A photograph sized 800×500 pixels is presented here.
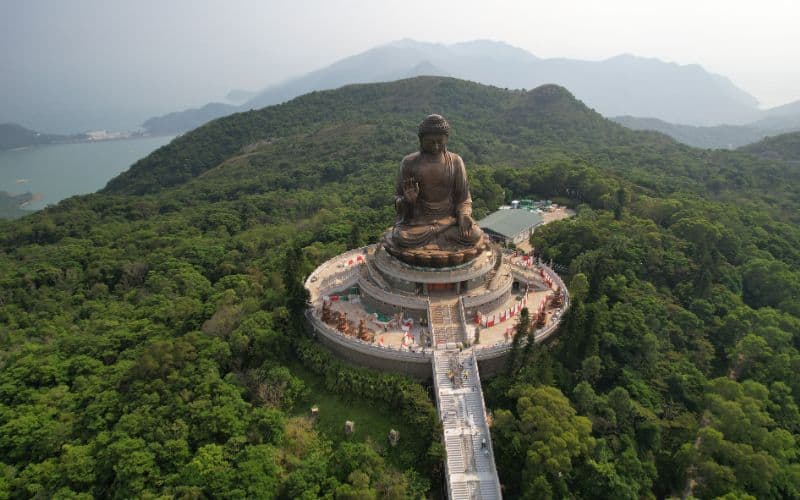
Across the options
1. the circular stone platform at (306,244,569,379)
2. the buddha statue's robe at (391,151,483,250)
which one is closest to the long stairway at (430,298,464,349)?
the circular stone platform at (306,244,569,379)

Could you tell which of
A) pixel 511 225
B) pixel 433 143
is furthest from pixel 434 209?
pixel 511 225

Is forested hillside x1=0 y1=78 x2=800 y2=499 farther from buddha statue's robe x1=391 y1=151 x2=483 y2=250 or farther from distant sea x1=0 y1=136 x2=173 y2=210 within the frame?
distant sea x1=0 y1=136 x2=173 y2=210

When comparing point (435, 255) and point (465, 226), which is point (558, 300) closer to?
point (465, 226)

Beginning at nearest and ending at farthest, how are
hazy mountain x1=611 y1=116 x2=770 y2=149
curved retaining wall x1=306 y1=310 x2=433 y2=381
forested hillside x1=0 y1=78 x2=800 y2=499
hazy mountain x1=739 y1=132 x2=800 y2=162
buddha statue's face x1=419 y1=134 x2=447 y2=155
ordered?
forested hillside x1=0 y1=78 x2=800 y2=499, curved retaining wall x1=306 y1=310 x2=433 y2=381, buddha statue's face x1=419 y1=134 x2=447 y2=155, hazy mountain x1=739 y1=132 x2=800 y2=162, hazy mountain x1=611 y1=116 x2=770 y2=149

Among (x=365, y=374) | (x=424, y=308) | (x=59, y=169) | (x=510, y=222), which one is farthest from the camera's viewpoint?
(x=59, y=169)

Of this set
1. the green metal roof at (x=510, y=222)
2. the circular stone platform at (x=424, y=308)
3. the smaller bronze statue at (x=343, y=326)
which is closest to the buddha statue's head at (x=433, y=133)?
the circular stone platform at (x=424, y=308)

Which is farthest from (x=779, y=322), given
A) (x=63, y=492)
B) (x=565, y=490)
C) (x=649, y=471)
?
(x=63, y=492)
